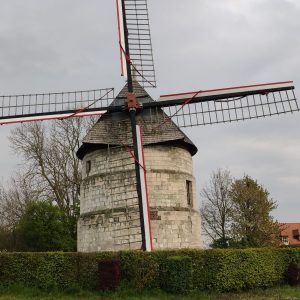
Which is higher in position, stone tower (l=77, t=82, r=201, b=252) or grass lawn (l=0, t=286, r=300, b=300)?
stone tower (l=77, t=82, r=201, b=252)

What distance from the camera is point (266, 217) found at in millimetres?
31984

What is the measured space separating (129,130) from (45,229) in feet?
40.4

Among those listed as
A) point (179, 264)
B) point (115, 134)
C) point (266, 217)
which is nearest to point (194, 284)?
point (179, 264)

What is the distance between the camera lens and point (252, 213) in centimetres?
3219

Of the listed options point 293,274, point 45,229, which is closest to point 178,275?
point 293,274

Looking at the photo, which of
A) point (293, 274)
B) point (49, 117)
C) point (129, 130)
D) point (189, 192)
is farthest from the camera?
point (189, 192)

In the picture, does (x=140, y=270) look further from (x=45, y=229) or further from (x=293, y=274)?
(x=45, y=229)

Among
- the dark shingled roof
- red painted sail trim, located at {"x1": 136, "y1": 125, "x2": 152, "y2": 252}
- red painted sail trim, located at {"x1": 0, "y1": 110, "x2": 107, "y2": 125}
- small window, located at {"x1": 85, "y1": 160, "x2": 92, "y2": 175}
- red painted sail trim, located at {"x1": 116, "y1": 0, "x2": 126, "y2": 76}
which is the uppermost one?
red painted sail trim, located at {"x1": 116, "y1": 0, "x2": 126, "y2": 76}

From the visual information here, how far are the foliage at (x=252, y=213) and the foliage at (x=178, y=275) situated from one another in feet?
63.5

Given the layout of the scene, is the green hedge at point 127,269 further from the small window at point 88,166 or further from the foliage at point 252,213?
the foliage at point 252,213

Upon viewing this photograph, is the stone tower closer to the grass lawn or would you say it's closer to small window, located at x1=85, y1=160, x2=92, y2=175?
small window, located at x1=85, y1=160, x2=92, y2=175

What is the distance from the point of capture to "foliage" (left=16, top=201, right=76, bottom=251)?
85.2ft

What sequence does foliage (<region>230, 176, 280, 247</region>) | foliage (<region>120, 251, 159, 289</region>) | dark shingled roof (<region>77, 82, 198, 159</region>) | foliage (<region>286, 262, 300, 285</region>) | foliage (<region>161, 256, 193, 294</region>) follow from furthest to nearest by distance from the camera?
foliage (<region>230, 176, 280, 247</region>), dark shingled roof (<region>77, 82, 198, 159</region>), foliage (<region>286, 262, 300, 285</region>), foliage (<region>120, 251, 159, 289</region>), foliage (<region>161, 256, 193, 294</region>)

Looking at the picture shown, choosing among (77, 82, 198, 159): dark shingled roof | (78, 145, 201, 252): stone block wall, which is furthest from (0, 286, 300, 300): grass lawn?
(77, 82, 198, 159): dark shingled roof
